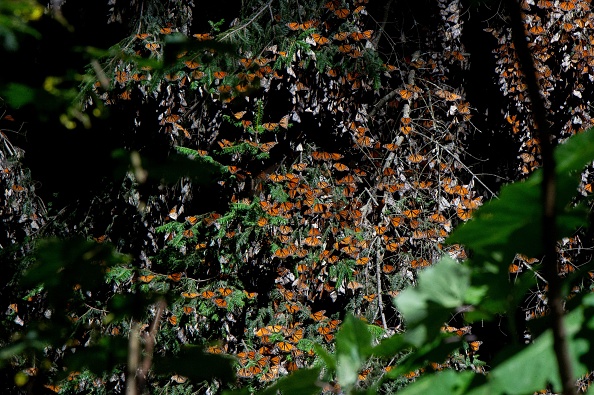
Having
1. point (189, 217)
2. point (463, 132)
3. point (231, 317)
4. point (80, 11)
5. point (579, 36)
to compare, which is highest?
point (80, 11)

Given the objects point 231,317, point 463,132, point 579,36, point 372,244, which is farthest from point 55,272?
point 579,36

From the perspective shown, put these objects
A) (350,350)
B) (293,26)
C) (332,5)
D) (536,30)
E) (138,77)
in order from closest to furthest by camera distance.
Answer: (350,350) → (138,77) → (293,26) → (332,5) → (536,30)

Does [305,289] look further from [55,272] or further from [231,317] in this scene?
[55,272]

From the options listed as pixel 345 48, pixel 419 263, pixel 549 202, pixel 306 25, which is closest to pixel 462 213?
pixel 419 263

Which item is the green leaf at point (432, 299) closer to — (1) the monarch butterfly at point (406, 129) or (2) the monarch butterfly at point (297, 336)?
(2) the monarch butterfly at point (297, 336)

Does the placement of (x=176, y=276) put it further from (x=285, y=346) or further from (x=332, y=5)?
(x=332, y=5)
